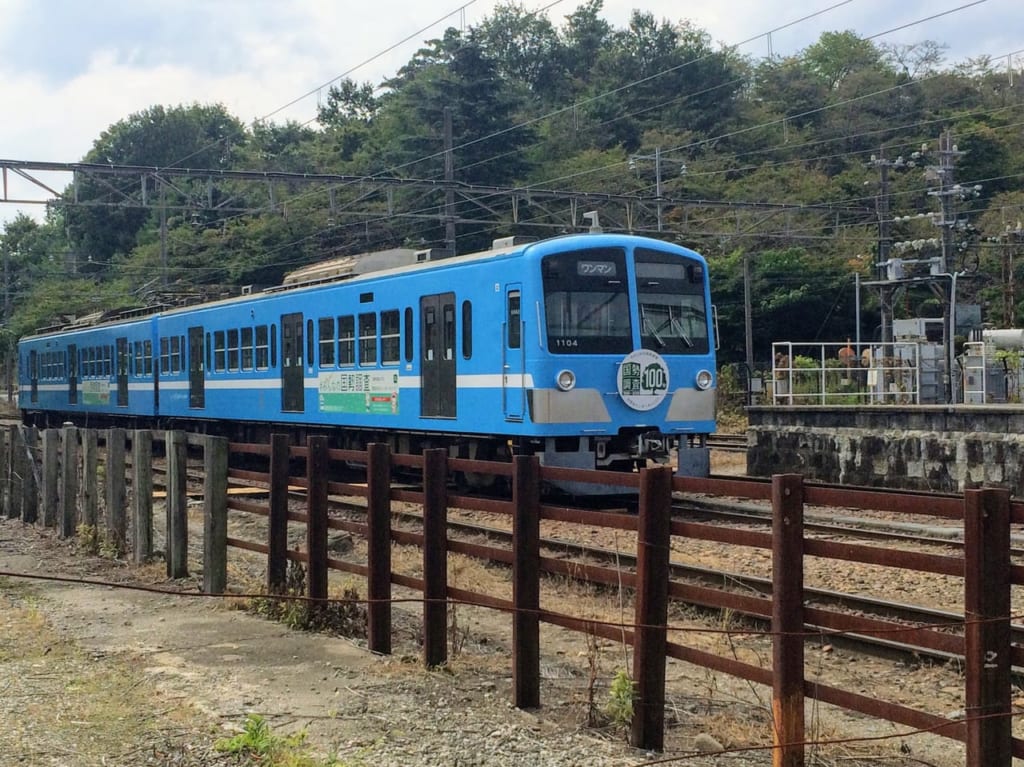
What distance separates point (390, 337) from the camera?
17172 mm

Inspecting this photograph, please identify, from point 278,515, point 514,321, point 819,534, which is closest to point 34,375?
point 514,321

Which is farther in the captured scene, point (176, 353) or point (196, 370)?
point (176, 353)

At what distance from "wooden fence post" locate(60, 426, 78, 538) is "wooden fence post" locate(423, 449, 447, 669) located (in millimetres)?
6677

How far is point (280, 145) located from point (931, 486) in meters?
70.6

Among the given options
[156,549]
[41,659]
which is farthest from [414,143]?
[41,659]

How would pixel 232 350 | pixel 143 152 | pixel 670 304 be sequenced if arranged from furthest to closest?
pixel 143 152
pixel 232 350
pixel 670 304

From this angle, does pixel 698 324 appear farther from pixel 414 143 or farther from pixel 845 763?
pixel 414 143

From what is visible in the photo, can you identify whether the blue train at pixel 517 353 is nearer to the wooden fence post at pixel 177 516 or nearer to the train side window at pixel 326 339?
the train side window at pixel 326 339

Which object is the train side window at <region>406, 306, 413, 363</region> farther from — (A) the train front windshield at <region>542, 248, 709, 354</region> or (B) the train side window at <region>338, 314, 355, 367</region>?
(A) the train front windshield at <region>542, 248, 709, 354</region>

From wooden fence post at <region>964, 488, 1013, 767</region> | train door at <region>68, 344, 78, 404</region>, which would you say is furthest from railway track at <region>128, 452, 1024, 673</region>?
train door at <region>68, 344, 78, 404</region>

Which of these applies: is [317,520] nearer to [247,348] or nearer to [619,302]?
[619,302]

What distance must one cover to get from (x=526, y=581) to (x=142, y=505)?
18.3 feet

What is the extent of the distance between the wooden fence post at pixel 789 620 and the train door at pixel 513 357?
9.23 metres

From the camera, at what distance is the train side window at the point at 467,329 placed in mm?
15375
